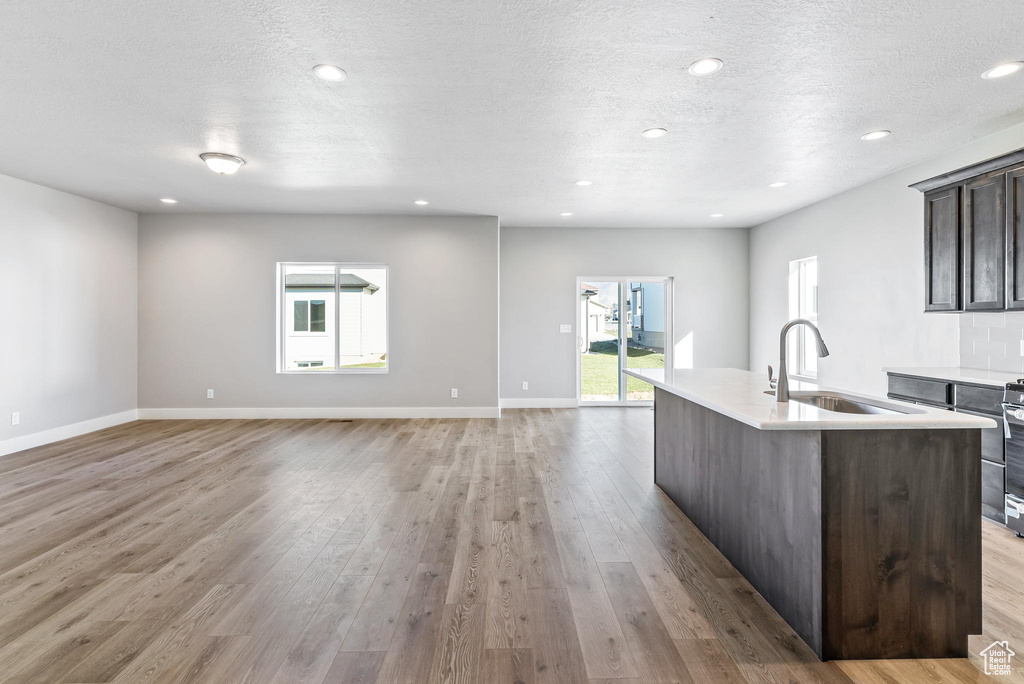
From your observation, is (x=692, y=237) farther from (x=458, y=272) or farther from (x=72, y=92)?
(x=72, y=92)

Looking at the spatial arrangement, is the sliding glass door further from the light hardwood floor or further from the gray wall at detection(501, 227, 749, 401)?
the light hardwood floor

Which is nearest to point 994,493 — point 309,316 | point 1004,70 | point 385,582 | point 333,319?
point 1004,70

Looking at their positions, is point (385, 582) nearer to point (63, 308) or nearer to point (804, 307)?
point (63, 308)

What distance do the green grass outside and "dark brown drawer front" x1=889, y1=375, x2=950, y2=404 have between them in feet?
13.2

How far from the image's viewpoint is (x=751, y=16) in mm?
2318

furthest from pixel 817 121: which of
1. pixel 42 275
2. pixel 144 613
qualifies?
pixel 42 275

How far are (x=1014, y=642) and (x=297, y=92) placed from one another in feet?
14.4

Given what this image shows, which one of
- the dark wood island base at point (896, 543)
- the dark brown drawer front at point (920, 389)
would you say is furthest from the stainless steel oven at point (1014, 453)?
the dark wood island base at point (896, 543)

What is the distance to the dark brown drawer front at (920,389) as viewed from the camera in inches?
135

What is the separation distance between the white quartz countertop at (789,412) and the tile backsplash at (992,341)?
2.12 m

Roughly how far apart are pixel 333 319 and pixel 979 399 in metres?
6.57

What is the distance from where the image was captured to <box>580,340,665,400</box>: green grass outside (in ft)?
25.6

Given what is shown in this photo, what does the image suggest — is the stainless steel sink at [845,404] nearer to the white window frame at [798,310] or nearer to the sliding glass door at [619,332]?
the white window frame at [798,310]

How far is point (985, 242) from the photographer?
135 inches
